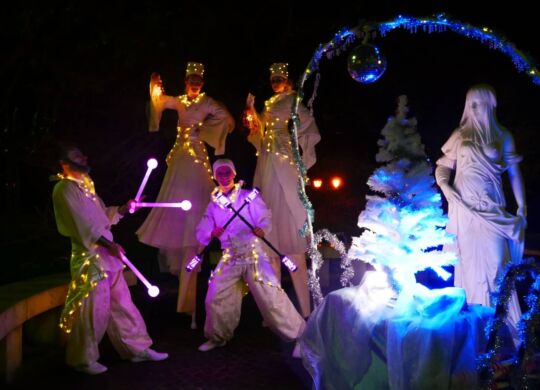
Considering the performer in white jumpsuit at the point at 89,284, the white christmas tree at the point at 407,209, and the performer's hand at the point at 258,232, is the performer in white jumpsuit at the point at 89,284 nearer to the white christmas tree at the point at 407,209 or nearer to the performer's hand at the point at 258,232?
the performer's hand at the point at 258,232

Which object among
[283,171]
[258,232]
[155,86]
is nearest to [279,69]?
[283,171]

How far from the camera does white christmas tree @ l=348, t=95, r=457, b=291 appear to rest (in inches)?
149

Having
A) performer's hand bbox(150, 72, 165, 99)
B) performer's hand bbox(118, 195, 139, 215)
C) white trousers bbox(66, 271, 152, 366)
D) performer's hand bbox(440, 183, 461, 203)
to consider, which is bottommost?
white trousers bbox(66, 271, 152, 366)

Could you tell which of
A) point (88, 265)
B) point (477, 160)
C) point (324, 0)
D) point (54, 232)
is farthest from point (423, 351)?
point (54, 232)

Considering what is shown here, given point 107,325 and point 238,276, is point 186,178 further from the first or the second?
point 107,325

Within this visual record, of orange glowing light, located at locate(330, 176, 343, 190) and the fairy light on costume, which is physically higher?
orange glowing light, located at locate(330, 176, 343, 190)

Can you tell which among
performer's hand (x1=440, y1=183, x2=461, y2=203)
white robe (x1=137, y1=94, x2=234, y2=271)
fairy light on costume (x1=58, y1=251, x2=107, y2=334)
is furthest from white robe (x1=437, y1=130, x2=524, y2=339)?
fairy light on costume (x1=58, y1=251, x2=107, y2=334)

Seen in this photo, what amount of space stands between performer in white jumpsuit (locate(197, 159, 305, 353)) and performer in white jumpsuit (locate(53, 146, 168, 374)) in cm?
70

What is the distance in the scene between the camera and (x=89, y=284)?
16.9 ft

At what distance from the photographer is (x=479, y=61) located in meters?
11.2

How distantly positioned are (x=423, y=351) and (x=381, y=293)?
72 cm

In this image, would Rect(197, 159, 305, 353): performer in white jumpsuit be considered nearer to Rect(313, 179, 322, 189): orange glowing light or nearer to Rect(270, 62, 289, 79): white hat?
Rect(270, 62, 289, 79): white hat

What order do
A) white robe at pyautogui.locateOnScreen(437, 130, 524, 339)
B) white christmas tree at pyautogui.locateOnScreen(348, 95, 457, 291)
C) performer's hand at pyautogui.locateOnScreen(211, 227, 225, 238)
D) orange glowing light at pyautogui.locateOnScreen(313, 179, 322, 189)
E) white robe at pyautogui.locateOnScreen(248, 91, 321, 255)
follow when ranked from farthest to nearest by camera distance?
orange glowing light at pyautogui.locateOnScreen(313, 179, 322, 189), white robe at pyautogui.locateOnScreen(248, 91, 321, 255), performer's hand at pyautogui.locateOnScreen(211, 227, 225, 238), white robe at pyautogui.locateOnScreen(437, 130, 524, 339), white christmas tree at pyautogui.locateOnScreen(348, 95, 457, 291)

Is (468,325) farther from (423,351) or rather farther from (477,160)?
(477,160)
